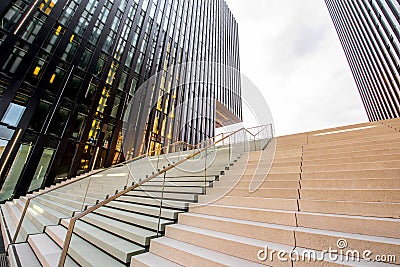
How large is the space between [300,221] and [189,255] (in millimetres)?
1488

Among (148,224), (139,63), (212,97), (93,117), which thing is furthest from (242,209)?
(212,97)

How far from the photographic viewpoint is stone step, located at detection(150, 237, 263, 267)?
6.49ft

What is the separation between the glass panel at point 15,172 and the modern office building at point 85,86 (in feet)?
0.12

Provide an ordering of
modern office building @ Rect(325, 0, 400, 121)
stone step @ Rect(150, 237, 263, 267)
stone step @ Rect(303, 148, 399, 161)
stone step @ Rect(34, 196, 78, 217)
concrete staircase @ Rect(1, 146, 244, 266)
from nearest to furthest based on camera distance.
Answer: stone step @ Rect(150, 237, 263, 267) → concrete staircase @ Rect(1, 146, 244, 266) → stone step @ Rect(303, 148, 399, 161) → stone step @ Rect(34, 196, 78, 217) → modern office building @ Rect(325, 0, 400, 121)

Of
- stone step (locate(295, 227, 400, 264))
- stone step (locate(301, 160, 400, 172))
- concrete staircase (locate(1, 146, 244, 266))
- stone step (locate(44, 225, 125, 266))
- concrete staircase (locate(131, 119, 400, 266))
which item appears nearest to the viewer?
stone step (locate(295, 227, 400, 264))

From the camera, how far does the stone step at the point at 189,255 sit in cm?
198

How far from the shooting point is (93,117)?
11.9 meters

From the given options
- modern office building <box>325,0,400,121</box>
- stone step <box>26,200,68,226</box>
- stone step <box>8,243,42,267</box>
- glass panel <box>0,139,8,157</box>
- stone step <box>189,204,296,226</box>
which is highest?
modern office building <box>325,0,400,121</box>

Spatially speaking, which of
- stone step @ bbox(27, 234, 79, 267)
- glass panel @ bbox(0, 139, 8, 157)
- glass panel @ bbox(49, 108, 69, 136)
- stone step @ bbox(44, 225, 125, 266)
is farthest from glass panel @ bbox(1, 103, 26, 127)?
stone step @ bbox(44, 225, 125, 266)

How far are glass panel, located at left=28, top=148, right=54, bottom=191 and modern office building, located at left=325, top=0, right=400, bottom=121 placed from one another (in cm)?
2930

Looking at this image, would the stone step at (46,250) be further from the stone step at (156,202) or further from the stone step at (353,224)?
the stone step at (353,224)

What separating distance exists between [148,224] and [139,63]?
1557cm

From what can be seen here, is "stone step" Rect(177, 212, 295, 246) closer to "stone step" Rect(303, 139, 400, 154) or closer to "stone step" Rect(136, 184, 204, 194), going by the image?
"stone step" Rect(136, 184, 204, 194)

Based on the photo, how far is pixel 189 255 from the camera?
218 cm
